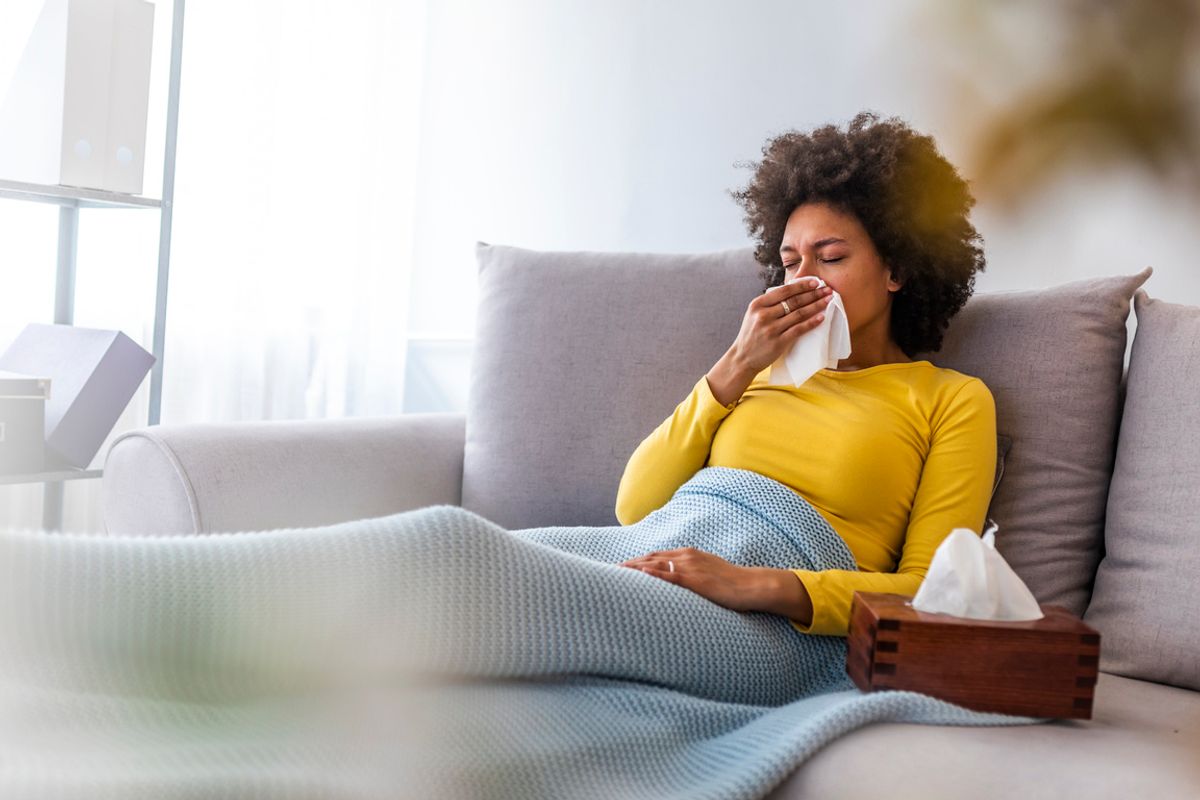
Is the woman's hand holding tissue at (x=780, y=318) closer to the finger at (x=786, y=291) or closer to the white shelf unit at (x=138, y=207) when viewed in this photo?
the finger at (x=786, y=291)

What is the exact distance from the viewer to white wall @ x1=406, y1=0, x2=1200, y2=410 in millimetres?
2109

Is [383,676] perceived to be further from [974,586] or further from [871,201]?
[871,201]

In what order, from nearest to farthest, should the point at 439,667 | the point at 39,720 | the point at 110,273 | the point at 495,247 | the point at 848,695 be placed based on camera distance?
the point at 39,720, the point at 439,667, the point at 848,695, the point at 495,247, the point at 110,273

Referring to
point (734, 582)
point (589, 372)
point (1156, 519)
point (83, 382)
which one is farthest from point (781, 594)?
point (83, 382)

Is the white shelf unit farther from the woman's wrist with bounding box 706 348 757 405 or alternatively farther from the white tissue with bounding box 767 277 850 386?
the white tissue with bounding box 767 277 850 386

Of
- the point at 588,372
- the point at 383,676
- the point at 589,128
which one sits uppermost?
the point at 589,128

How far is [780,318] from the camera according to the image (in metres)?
1.48

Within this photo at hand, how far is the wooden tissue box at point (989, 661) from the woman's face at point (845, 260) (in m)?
0.59

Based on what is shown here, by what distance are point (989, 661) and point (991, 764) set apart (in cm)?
12

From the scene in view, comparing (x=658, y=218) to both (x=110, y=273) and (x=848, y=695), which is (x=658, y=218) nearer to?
(x=110, y=273)

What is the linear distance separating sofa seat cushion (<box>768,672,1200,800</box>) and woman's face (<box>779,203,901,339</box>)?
2.12 feet

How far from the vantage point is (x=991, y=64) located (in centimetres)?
17

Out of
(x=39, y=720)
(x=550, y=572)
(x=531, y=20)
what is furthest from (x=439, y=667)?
(x=531, y=20)

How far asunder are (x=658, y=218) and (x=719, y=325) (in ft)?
2.43
